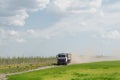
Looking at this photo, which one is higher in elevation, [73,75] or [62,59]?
[62,59]

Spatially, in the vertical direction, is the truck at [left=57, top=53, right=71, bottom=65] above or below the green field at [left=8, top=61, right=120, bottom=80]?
above

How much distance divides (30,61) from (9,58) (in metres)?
9.66

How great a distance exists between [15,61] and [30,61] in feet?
26.6

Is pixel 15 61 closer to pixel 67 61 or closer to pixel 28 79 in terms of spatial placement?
pixel 67 61

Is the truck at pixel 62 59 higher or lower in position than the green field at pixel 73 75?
higher

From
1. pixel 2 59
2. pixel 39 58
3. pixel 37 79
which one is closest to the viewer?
pixel 37 79

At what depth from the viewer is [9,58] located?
444 ft

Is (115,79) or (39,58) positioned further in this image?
(39,58)

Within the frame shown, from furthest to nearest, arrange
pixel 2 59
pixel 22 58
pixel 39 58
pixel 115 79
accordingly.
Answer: pixel 39 58, pixel 22 58, pixel 2 59, pixel 115 79

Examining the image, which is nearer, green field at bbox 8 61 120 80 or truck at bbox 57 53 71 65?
green field at bbox 8 61 120 80

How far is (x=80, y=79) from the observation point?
1622 inches

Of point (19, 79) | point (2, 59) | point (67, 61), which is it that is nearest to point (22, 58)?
point (2, 59)

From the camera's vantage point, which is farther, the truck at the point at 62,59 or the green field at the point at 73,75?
the truck at the point at 62,59

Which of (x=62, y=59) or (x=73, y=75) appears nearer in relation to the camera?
(x=73, y=75)
